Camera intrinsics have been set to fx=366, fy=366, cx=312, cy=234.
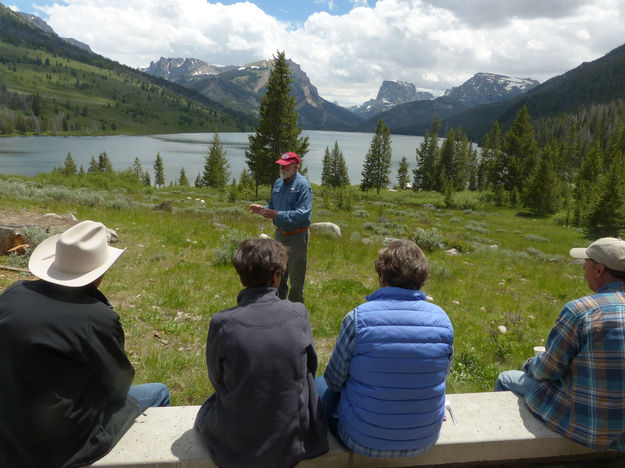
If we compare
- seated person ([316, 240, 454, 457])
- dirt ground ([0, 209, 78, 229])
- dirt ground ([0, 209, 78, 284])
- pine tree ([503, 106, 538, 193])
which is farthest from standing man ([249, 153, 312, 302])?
pine tree ([503, 106, 538, 193])

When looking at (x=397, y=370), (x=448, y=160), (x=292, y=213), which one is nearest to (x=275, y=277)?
(x=397, y=370)

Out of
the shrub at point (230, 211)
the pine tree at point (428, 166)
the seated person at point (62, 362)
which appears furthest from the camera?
the pine tree at point (428, 166)

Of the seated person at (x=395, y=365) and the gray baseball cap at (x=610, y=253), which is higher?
the gray baseball cap at (x=610, y=253)

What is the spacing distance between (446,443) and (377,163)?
6857cm

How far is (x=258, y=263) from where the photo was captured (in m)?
2.55

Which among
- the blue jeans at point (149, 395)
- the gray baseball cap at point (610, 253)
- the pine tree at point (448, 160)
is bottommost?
the blue jeans at point (149, 395)

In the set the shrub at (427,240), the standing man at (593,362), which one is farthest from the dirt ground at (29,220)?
the shrub at (427,240)

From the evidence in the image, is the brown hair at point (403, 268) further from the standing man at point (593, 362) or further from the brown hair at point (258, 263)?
the standing man at point (593, 362)

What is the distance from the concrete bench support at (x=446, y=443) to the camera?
2561mm

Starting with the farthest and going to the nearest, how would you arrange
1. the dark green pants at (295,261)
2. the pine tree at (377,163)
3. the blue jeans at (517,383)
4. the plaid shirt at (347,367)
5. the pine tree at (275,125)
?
the pine tree at (377,163), the pine tree at (275,125), the dark green pants at (295,261), the blue jeans at (517,383), the plaid shirt at (347,367)

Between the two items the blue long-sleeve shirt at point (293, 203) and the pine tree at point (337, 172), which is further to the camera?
the pine tree at point (337, 172)

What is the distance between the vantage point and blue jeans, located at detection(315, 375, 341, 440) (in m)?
2.88

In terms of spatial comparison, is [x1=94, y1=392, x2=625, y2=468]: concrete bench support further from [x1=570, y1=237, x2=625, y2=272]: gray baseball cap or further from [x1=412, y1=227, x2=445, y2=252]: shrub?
[x1=412, y1=227, x2=445, y2=252]: shrub

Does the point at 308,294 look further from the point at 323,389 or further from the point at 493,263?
the point at 493,263
